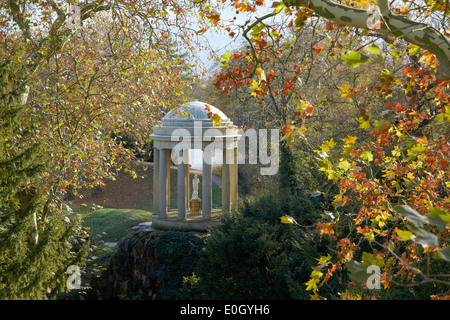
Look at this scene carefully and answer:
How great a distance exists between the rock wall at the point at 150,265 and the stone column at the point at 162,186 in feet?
2.21

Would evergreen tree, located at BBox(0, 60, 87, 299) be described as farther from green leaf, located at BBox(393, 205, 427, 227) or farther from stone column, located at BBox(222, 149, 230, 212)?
stone column, located at BBox(222, 149, 230, 212)

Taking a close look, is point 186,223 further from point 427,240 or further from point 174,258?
point 427,240

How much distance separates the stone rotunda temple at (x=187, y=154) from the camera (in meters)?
13.6

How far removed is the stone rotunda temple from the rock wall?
0.76 m

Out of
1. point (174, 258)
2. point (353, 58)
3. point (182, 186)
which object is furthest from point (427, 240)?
point (182, 186)

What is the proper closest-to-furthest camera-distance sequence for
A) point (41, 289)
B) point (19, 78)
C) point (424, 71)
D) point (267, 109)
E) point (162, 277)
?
point (424, 71) < point (41, 289) < point (19, 78) < point (162, 277) < point (267, 109)

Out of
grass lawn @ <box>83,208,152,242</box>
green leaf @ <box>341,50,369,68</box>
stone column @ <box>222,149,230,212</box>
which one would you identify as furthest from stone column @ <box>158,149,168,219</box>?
green leaf @ <box>341,50,369,68</box>

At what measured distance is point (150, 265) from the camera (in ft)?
42.7

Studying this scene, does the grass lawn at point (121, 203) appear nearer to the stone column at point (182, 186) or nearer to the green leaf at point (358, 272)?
the stone column at point (182, 186)

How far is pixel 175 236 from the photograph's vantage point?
12.7 metres

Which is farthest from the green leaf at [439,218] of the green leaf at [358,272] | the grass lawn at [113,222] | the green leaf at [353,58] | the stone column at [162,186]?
the grass lawn at [113,222]
